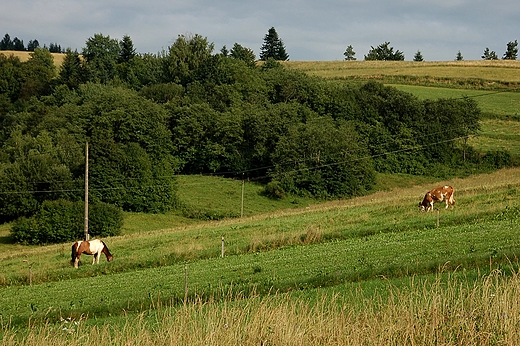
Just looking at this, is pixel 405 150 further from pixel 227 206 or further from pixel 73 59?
pixel 73 59

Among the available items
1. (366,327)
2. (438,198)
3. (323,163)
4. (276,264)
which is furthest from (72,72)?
(366,327)

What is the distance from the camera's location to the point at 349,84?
107125 millimetres

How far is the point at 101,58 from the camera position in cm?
13238

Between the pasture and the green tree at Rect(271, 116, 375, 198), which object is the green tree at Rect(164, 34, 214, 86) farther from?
the pasture

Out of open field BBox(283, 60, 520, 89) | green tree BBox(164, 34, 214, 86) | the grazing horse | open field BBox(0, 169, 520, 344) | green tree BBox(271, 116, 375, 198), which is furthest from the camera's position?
green tree BBox(164, 34, 214, 86)

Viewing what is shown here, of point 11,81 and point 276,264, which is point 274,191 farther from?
point 11,81

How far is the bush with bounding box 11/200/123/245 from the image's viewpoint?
2484 inches

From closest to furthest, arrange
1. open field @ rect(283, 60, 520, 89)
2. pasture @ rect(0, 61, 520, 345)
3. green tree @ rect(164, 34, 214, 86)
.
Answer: pasture @ rect(0, 61, 520, 345) < open field @ rect(283, 60, 520, 89) < green tree @ rect(164, 34, 214, 86)

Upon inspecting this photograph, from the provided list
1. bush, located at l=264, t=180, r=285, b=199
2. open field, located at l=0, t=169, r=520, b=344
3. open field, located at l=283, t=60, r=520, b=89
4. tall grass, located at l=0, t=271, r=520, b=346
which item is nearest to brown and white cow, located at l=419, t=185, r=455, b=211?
open field, located at l=0, t=169, r=520, b=344

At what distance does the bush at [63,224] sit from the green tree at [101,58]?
64.2m

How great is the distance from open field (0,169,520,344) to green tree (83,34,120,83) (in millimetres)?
91107

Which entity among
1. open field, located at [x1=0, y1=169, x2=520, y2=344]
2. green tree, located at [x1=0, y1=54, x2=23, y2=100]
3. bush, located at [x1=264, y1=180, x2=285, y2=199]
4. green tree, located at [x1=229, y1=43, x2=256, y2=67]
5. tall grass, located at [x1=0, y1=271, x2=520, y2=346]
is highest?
green tree, located at [x1=229, y1=43, x2=256, y2=67]

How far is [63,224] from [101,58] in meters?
75.2

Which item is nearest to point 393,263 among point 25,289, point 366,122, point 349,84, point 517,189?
point 25,289
